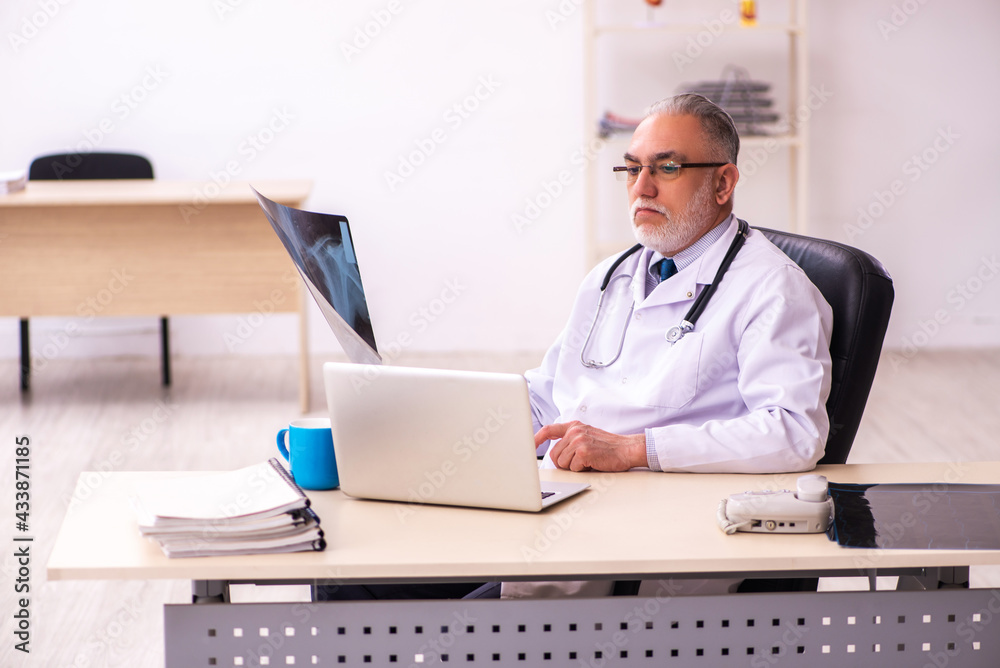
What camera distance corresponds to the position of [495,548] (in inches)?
45.8

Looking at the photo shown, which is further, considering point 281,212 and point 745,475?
point 745,475

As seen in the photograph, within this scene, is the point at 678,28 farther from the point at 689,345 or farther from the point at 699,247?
the point at 689,345

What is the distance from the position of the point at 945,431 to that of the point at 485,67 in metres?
2.56

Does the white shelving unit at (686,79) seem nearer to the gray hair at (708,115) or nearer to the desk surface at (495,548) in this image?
the gray hair at (708,115)

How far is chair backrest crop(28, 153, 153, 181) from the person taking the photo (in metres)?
4.38

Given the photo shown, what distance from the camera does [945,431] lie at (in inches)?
148

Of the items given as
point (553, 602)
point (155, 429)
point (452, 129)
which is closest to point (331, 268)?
point (553, 602)

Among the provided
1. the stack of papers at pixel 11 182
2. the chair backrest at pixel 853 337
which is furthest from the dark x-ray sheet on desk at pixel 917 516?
the stack of papers at pixel 11 182

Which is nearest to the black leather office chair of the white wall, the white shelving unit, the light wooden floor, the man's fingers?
the light wooden floor

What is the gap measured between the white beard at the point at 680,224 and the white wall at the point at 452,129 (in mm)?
3180

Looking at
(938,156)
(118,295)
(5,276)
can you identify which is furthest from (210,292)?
(938,156)

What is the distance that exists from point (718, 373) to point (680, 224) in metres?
0.28

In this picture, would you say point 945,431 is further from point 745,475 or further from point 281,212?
point 281,212

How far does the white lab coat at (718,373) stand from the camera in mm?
1485
